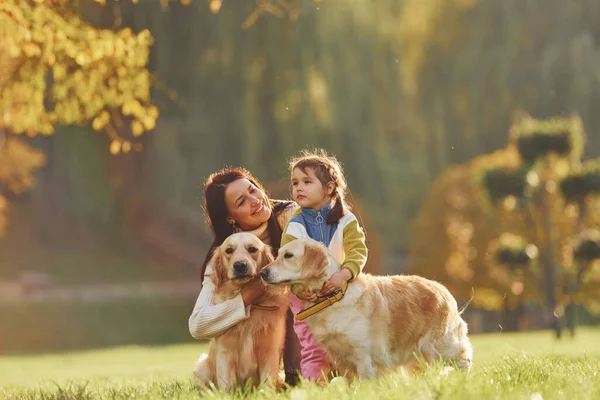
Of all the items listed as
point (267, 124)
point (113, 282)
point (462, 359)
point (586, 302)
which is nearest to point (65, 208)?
point (113, 282)

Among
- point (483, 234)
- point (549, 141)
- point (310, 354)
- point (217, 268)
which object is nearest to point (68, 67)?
point (217, 268)

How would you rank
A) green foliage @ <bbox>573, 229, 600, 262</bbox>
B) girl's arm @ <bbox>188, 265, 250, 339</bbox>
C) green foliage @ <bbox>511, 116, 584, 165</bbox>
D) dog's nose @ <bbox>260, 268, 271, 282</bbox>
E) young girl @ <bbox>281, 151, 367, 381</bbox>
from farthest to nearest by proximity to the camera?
green foliage @ <bbox>511, 116, 584, 165</bbox> < green foliage @ <bbox>573, 229, 600, 262</bbox> < girl's arm @ <bbox>188, 265, 250, 339</bbox> < young girl @ <bbox>281, 151, 367, 381</bbox> < dog's nose @ <bbox>260, 268, 271, 282</bbox>

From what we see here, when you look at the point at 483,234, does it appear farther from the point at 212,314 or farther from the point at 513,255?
the point at 212,314

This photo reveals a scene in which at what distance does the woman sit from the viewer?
598 centimetres

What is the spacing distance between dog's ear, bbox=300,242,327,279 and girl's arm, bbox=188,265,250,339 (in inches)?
24.8

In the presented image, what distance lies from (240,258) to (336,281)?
0.64 meters

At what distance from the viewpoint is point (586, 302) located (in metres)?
28.2

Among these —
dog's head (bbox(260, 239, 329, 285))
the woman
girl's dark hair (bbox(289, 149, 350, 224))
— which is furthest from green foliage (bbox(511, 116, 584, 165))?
dog's head (bbox(260, 239, 329, 285))

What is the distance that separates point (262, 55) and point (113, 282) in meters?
16.5

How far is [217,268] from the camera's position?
5.93 m

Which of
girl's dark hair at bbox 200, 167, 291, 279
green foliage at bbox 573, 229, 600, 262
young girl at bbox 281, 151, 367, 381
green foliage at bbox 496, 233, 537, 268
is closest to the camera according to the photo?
young girl at bbox 281, 151, 367, 381

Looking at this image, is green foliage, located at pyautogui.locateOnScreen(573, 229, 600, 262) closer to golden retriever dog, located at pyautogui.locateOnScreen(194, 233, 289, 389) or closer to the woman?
the woman

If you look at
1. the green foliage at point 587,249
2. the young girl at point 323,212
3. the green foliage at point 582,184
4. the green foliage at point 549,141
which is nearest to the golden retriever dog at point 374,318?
the young girl at point 323,212

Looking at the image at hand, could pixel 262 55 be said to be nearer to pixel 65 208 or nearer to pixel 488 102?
pixel 488 102
